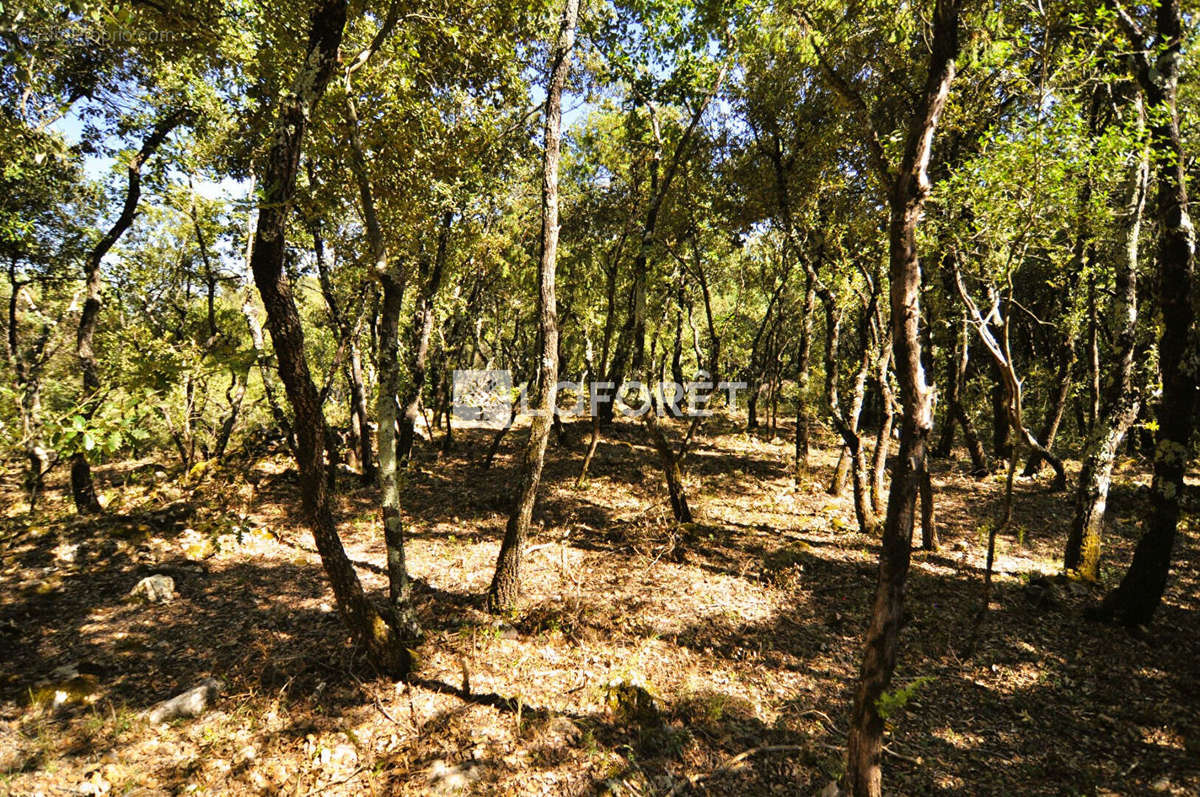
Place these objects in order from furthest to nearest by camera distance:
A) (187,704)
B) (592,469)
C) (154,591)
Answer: (592,469), (154,591), (187,704)

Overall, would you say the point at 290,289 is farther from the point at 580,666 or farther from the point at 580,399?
the point at 580,399

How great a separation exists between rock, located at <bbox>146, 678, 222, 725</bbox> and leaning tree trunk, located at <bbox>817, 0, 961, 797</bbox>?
6.98m

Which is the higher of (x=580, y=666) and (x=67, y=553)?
(x=67, y=553)

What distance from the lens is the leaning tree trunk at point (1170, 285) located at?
6934 mm

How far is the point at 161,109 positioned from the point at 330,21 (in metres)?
10.3

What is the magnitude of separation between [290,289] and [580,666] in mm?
5934

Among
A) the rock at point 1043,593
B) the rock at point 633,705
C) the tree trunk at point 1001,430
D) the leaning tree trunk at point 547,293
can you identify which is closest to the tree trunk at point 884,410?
the rock at point 1043,593

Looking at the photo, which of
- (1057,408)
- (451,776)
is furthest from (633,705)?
(1057,408)

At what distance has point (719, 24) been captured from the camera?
8742mm

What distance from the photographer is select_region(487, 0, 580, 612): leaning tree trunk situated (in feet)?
24.2

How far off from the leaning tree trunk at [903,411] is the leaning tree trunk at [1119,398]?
704 centimetres

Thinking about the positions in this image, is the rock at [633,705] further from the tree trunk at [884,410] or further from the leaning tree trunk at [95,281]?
the leaning tree trunk at [95,281]

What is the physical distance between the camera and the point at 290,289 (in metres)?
5.27

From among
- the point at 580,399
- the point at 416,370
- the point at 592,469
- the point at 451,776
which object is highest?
the point at 416,370
